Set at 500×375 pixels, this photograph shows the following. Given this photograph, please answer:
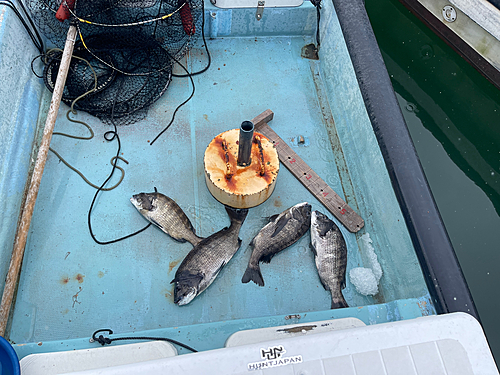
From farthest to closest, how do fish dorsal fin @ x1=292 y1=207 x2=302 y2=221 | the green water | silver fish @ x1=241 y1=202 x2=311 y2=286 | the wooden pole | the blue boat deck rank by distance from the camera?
the green water → fish dorsal fin @ x1=292 y1=207 x2=302 y2=221 → silver fish @ x1=241 y1=202 x2=311 y2=286 → the blue boat deck → the wooden pole

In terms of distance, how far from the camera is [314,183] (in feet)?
10.8

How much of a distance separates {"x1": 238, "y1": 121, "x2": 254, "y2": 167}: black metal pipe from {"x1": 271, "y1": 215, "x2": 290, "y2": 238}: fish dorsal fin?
22.8 inches

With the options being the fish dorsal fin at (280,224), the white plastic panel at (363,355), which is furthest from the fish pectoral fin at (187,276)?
the white plastic panel at (363,355)

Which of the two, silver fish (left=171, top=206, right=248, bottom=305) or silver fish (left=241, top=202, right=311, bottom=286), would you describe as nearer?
silver fish (left=171, top=206, right=248, bottom=305)

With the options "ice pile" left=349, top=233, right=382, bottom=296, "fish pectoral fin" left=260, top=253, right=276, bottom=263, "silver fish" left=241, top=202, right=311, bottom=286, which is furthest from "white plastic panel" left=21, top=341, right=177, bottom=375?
"ice pile" left=349, top=233, right=382, bottom=296

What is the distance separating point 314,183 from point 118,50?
8.71 feet

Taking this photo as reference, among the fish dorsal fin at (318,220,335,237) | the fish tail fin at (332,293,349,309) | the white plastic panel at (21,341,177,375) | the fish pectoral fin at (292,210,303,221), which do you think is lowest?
the fish tail fin at (332,293,349,309)

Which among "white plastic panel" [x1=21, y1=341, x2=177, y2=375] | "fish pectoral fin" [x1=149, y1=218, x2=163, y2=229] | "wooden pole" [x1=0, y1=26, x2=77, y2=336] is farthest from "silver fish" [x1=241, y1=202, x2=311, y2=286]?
"wooden pole" [x1=0, y1=26, x2=77, y2=336]

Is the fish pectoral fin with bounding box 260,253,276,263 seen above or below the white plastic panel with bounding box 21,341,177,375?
below

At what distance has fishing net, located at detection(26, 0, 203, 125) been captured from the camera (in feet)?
11.2

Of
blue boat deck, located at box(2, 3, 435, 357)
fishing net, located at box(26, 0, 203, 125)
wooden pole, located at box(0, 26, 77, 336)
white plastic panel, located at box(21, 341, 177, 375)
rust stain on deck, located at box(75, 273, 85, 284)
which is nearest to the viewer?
white plastic panel, located at box(21, 341, 177, 375)

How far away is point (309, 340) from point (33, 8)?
13.3 ft

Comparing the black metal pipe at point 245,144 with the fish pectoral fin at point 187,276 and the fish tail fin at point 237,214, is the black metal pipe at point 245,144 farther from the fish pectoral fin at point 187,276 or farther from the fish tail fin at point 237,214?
the fish pectoral fin at point 187,276

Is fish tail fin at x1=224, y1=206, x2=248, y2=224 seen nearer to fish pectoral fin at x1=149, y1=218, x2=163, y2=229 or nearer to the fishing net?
fish pectoral fin at x1=149, y1=218, x2=163, y2=229
